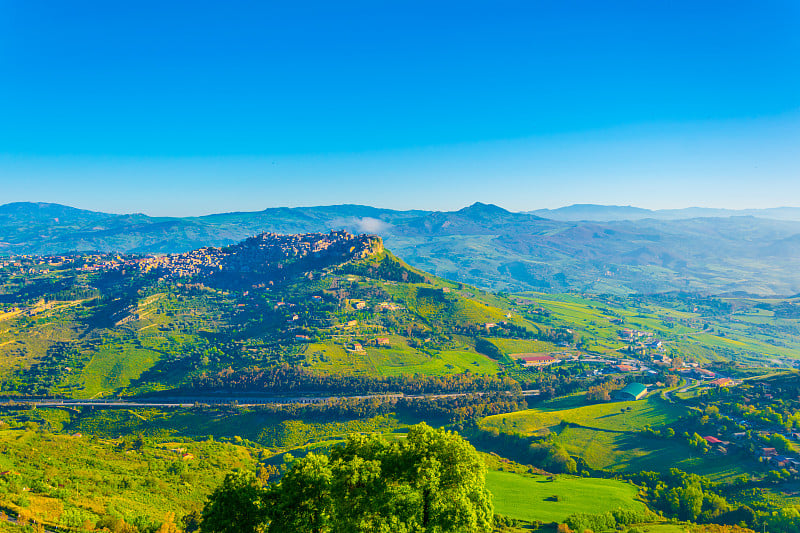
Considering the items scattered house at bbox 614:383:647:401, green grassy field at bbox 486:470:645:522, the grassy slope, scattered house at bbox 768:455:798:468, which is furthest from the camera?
scattered house at bbox 614:383:647:401

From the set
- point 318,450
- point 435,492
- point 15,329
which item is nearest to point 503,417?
point 318,450

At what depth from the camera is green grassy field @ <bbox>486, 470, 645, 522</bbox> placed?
6094 cm

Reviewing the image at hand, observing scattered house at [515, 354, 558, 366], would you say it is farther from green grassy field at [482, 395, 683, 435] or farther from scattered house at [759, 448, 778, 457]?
scattered house at [759, 448, 778, 457]

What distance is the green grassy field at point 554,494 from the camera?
60.9 m

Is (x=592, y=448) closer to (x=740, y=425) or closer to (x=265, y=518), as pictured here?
(x=740, y=425)

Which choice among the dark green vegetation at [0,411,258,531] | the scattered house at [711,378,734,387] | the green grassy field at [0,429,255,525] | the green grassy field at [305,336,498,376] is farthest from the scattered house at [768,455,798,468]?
the green grassy field at [0,429,255,525]

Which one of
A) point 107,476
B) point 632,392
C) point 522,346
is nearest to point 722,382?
point 632,392

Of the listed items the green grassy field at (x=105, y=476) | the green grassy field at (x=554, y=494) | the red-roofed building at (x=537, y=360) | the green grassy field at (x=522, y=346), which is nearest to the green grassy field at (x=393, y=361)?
the green grassy field at (x=522, y=346)

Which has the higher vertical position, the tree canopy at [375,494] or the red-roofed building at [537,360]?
the tree canopy at [375,494]

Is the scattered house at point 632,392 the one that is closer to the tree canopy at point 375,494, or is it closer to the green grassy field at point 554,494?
the green grassy field at point 554,494

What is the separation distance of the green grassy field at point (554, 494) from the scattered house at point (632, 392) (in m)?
42.0

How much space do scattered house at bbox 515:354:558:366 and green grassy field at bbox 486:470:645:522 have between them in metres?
66.5

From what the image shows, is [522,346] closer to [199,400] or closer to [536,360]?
[536,360]

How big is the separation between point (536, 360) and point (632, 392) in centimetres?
3571
